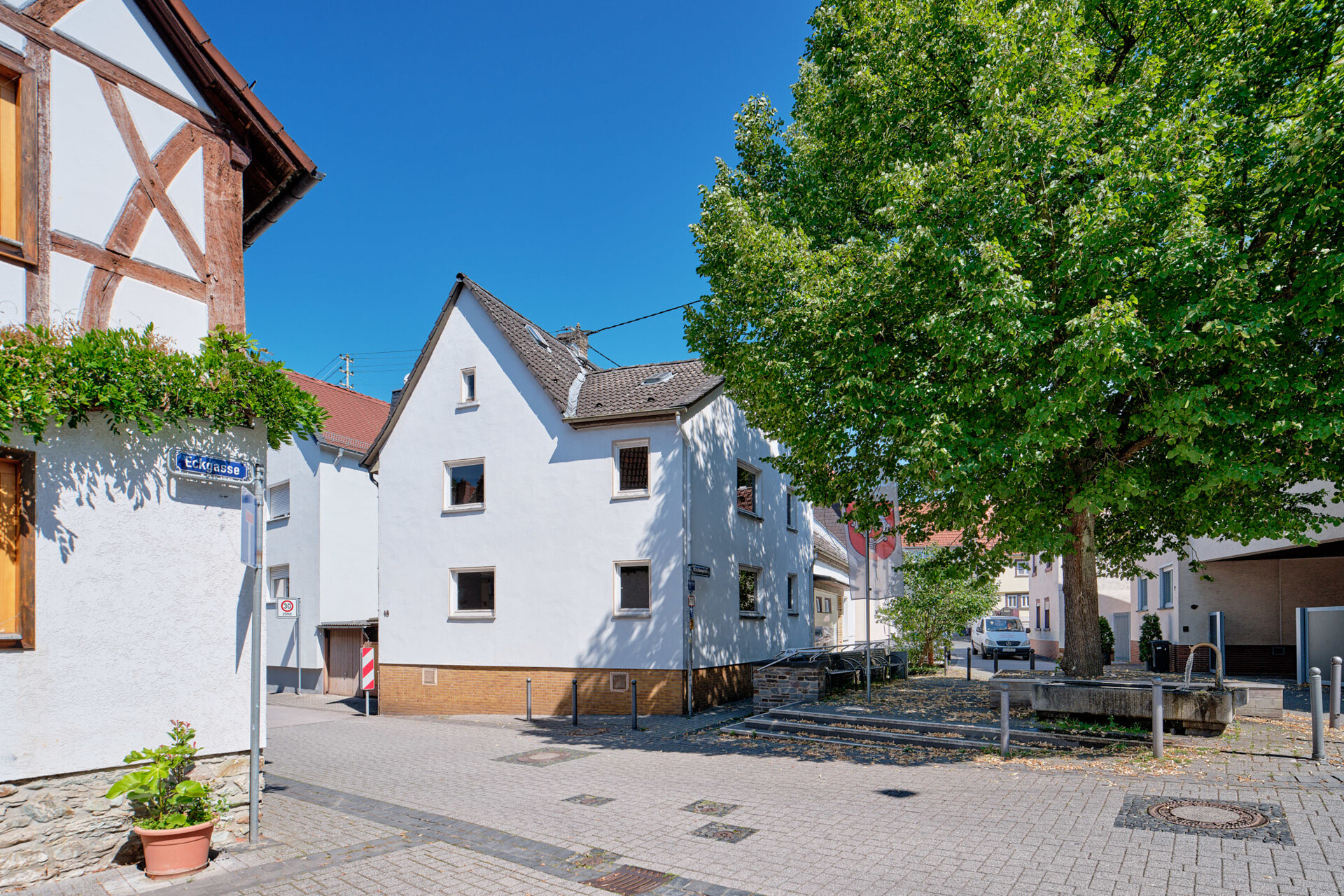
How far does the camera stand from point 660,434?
17.4m

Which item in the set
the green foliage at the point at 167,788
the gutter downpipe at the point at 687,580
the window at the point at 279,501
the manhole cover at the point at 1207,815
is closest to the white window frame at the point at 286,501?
the window at the point at 279,501

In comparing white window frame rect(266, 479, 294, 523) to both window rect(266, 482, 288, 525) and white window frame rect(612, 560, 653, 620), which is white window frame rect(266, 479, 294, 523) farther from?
white window frame rect(612, 560, 653, 620)

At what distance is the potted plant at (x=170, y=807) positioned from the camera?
651 centimetres

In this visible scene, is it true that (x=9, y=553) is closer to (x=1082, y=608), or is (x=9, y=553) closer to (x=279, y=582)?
(x=1082, y=608)

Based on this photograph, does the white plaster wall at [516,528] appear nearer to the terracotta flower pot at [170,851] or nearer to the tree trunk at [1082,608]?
the tree trunk at [1082,608]

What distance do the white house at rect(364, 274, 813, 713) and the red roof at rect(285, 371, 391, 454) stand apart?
510cm

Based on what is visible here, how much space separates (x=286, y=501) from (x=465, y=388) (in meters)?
9.12

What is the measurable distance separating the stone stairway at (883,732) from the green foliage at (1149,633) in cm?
1556

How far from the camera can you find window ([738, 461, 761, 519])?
68.4ft

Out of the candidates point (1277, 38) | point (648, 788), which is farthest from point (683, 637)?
point (1277, 38)

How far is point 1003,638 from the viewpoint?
36688 millimetres

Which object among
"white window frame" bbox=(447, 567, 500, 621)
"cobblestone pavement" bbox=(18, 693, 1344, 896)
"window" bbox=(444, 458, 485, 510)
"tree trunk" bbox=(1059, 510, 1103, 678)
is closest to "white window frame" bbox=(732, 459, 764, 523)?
"white window frame" bbox=(447, 567, 500, 621)

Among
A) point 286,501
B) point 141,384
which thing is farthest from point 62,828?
point 286,501

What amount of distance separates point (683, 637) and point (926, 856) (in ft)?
32.8
